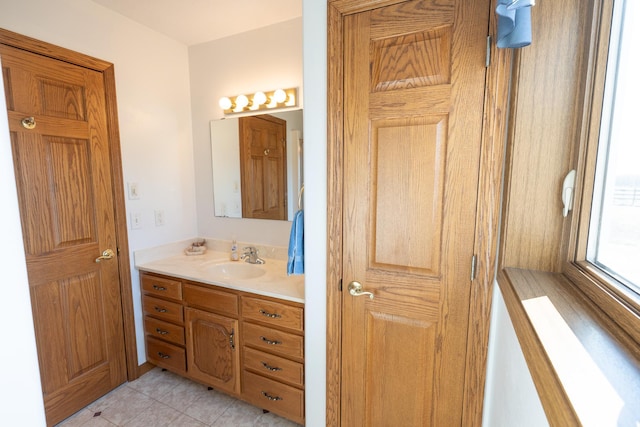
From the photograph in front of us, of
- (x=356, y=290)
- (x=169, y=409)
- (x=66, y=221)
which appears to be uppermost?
(x=66, y=221)

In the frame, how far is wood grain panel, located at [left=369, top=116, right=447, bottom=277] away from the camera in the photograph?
1138 millimetres

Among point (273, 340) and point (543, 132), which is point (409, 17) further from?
point (273, 340)

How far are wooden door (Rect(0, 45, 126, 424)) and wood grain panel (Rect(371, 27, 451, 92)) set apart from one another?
178cm

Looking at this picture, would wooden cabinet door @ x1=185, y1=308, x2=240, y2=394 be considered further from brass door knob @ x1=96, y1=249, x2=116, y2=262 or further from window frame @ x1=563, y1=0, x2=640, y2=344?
window frame @ x1=563, y1=0, x2=640, y2=344

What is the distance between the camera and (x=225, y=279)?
1.78 metres

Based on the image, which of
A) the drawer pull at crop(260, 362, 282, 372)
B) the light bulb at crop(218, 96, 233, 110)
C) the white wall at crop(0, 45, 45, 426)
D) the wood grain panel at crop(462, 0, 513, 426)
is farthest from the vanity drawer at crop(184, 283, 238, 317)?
the light bulb at crop(218, 96, 233, 110)

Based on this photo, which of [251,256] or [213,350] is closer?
[213,350]

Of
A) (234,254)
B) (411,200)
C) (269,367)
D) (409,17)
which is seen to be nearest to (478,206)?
(411,200)

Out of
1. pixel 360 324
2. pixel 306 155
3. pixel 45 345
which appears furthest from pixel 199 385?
pixel 306 155

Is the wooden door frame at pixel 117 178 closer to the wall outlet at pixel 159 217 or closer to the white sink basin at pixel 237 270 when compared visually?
the wall outlet at pixel 159 217

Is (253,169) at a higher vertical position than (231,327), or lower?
higher

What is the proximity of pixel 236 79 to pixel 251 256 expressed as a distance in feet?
4.51

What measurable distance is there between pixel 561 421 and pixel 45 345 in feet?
7.69

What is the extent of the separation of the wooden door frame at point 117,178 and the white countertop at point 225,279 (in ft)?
0.54
